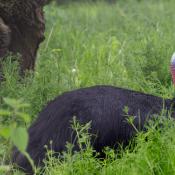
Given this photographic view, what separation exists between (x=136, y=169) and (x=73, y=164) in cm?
38

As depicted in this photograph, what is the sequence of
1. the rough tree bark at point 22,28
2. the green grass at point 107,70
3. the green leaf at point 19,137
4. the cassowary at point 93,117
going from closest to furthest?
the green leaf at point 19,137, the green grass at point 107,70, the cassowary at point 93,117, the rough tree bark at point 22,28

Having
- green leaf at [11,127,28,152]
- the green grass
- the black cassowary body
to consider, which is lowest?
the green grass

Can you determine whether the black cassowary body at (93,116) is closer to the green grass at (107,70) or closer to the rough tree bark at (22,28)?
the green grass at (107,70)

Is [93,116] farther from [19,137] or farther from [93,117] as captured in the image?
[19,137]

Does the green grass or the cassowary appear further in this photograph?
the cassowary

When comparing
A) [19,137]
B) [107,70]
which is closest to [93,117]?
[19,137]

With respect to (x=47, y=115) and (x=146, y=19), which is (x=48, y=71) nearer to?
(x=47, y=115)

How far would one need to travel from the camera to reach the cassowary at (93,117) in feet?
14.8

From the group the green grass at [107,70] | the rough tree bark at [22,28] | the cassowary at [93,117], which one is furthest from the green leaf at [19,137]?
the rough tree bark at [22,28]

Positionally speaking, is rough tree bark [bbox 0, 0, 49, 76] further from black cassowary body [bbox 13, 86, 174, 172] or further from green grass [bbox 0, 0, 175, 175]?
black cassowary body [bbox 13, 86, 174, 172]

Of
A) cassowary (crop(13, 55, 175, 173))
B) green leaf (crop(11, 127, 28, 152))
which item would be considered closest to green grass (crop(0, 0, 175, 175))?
cassowary (crop(13, 55, 175, 173))

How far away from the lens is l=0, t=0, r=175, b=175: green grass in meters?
4.15

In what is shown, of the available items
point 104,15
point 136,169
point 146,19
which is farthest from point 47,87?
point 104,15

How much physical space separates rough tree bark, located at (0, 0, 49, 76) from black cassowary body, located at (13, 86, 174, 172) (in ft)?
4.84
